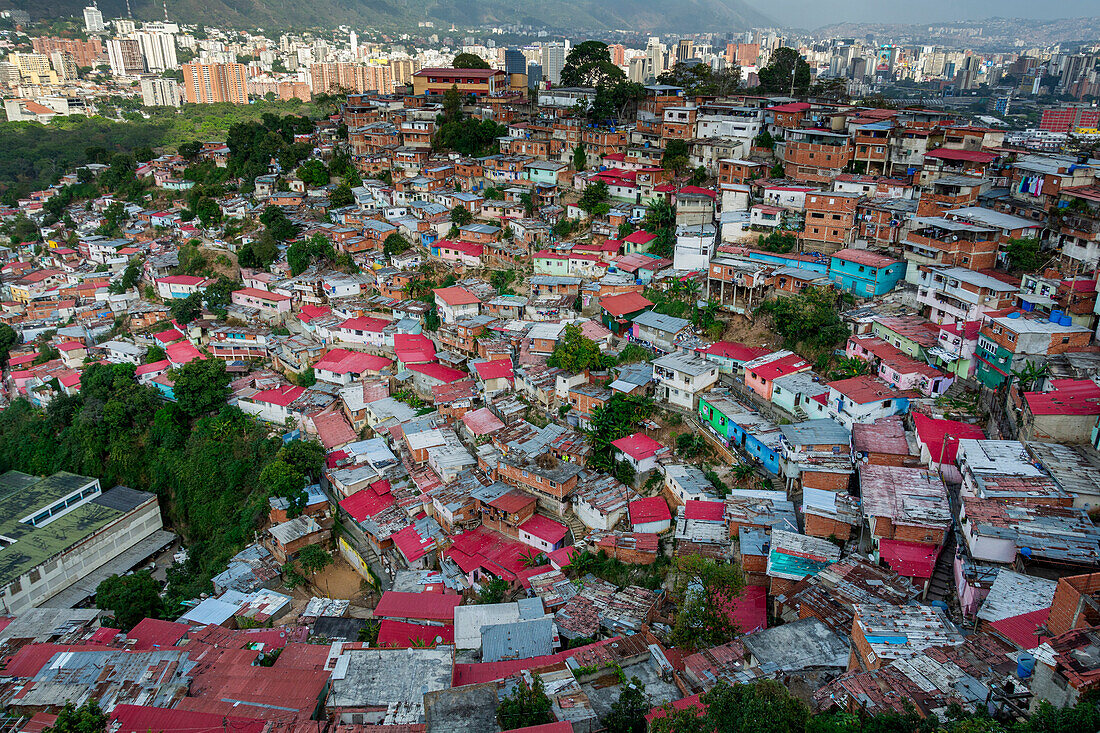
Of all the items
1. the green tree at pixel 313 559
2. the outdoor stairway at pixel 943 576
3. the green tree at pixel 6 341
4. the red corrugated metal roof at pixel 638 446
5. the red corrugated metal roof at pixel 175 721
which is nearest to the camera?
the red corrugated metal roof at pixel 175 721

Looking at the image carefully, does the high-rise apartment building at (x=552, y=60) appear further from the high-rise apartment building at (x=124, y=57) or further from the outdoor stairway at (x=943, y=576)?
the outdoor stairway at (x=943, y=576)

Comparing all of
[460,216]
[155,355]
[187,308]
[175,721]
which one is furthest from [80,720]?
[460,216]

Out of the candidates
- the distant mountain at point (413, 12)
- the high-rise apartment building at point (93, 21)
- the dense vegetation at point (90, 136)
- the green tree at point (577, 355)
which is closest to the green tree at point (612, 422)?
the green tree at point (577, 355)

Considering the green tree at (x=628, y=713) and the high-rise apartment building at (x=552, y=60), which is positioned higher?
the high-rise apartment building at (x=552, y=60)

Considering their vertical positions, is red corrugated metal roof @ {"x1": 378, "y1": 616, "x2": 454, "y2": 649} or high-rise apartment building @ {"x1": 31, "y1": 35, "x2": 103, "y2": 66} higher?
high-rise apartment building @ {"x1": 31, "y1": 35, "x2": 103, "y2": 66}

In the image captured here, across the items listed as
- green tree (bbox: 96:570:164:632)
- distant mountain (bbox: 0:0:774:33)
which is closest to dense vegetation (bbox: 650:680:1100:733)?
green tree (bbox: 96:570:164:632)

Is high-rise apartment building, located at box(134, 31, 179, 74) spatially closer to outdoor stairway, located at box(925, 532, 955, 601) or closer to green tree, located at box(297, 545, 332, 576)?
green tree, located at box(297, 545, 332, 576)

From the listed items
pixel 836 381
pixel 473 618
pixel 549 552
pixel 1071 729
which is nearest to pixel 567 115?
pixel 836 381
